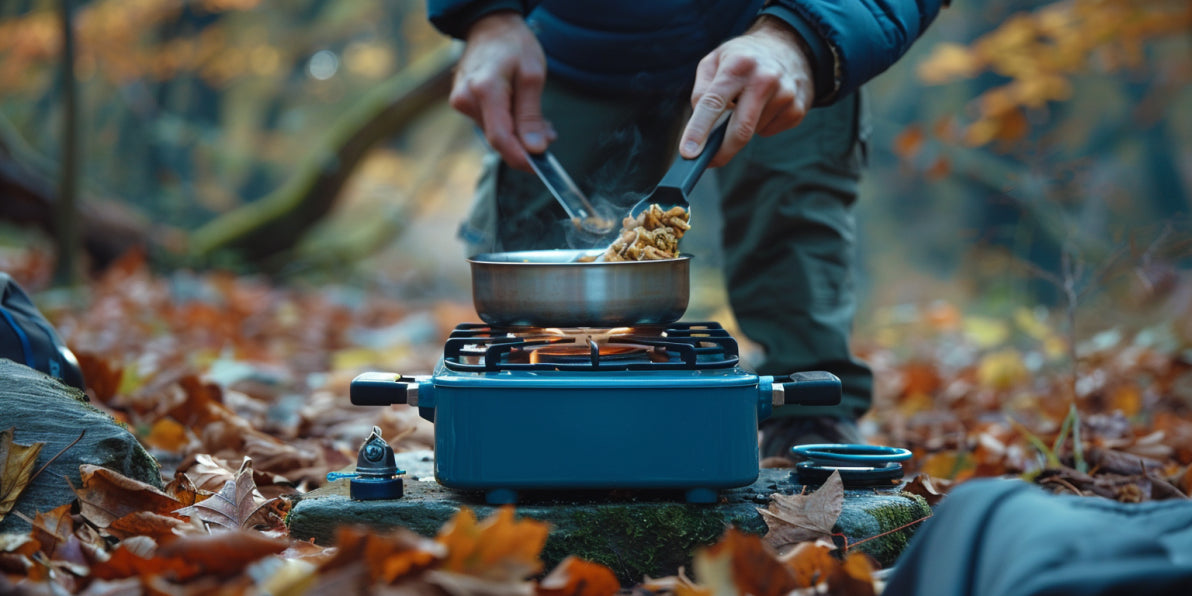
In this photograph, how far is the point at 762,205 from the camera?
2.84 meters

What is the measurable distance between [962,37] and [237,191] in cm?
1027

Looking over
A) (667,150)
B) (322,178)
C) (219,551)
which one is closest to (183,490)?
(219,551)

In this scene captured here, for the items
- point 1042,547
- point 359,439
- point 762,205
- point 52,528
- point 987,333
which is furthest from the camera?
point 987,333

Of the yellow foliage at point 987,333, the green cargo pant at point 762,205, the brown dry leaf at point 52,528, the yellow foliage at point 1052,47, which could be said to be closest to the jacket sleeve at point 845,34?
the green cargo pant at point 762,205

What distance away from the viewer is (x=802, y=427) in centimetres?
263

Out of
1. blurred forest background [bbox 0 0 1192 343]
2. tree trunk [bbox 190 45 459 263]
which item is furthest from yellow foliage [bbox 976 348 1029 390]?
tree trunk [bbox 190 45 459 263]

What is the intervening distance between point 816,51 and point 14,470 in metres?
1.77

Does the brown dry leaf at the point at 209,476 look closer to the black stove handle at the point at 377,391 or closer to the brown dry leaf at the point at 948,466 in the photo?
the black stove handle at the point at 377,391

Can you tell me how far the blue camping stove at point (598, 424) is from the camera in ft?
5.54

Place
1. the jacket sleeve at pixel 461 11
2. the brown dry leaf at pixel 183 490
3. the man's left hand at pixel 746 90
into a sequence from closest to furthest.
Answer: the brown dry leaf at pixel 183 490 → the man's left hand at pixel 746 90 → the jacket sleeve at pixel 461 11

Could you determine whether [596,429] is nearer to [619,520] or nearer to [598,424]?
[598,424]

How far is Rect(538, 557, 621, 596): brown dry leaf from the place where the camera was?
4.51 ft

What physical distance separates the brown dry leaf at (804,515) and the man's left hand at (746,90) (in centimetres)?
71

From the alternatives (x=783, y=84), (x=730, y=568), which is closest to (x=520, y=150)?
(x=783, y=84)
